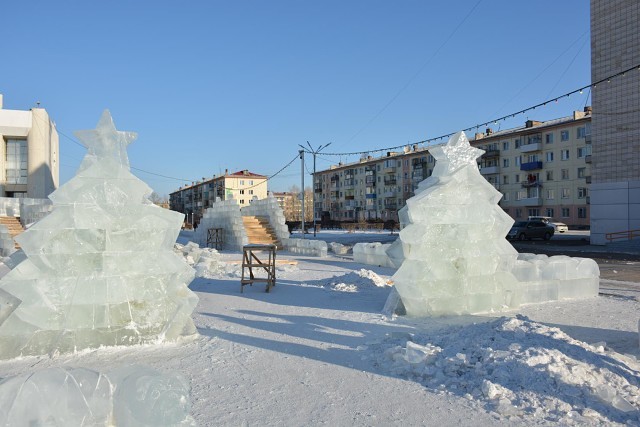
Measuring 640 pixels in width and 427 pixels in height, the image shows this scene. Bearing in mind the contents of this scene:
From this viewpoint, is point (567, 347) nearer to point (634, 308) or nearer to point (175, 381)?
point (175, 381)

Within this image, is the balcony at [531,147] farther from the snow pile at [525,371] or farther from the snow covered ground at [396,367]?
the snow pile at [525,371]

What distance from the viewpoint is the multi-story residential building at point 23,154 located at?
37.2m

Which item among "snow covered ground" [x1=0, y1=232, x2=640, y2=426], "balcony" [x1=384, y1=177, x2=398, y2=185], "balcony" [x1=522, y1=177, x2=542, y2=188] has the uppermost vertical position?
"balcony" [x1=384, y1=177, x2=398, y2=185]

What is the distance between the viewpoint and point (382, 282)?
12.3 meters

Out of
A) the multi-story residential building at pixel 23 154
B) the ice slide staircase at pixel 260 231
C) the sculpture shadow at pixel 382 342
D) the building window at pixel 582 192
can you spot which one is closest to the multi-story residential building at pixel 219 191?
the multi-story residential building at pixel 23 154

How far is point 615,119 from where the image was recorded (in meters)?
26.3

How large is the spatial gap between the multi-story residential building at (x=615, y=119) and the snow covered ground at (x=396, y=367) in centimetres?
2087

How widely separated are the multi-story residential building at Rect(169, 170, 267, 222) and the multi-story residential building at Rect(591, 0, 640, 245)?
52.5 meters

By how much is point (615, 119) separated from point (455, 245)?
903 inches

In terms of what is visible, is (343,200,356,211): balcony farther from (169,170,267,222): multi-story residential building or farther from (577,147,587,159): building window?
(577,147,587,159): building window

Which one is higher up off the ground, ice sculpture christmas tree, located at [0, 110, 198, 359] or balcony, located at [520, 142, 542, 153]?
balcony, located at [520, 142, 542, 153]

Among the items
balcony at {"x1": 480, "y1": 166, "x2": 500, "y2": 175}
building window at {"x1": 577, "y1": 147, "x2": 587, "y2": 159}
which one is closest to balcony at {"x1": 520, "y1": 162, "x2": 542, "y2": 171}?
balcony at {"x1": 480, "y1": 166, "x2": 500, "y2": 175}

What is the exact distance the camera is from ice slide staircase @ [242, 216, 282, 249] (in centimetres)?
2584

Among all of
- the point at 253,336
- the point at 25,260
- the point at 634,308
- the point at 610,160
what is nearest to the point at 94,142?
the point at 25,260
